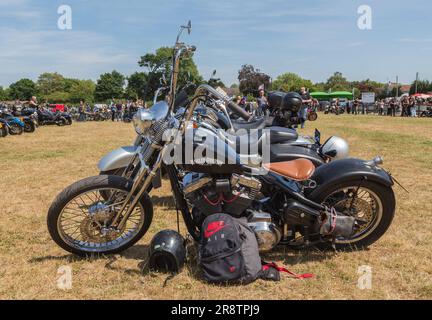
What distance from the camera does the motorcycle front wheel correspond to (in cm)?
325

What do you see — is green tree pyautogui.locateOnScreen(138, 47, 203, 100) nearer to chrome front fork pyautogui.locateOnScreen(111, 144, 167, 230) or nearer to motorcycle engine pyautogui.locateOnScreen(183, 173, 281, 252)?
chrome front fork pyautogui.locateOnScreen(111, 144, 167, 230)

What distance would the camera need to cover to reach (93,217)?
11.2 ft

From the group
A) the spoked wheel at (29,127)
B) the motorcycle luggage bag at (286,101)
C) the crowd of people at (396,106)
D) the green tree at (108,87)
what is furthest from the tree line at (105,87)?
the motorcycle luggage bag at (286,101)

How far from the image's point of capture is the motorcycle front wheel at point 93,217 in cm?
325

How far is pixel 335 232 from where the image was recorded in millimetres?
3432

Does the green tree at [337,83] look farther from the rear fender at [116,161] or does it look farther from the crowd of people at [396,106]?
the rear fender at [116,161]

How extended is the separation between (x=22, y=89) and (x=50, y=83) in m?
15.6

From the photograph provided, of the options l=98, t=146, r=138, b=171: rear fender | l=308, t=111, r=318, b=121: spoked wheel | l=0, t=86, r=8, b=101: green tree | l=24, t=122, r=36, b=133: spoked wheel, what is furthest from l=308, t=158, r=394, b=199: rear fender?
l=0, t=86, r=8, b=101: green tree

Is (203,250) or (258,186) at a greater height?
(258,186)

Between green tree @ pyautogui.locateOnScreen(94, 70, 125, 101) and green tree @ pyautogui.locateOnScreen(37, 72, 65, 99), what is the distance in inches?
1242

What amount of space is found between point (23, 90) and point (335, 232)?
113 meters

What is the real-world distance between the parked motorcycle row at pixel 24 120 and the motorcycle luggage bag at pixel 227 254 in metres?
13.5
